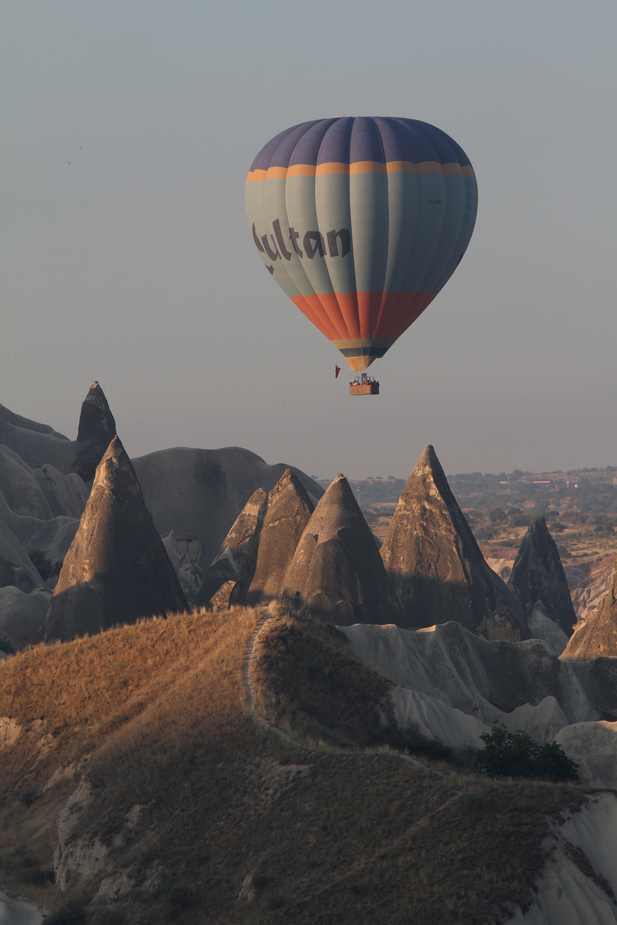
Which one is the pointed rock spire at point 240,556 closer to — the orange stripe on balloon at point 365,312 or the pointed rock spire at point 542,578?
the orange stripe on balloon at point 365,312

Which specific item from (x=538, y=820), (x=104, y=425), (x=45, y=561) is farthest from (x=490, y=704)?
(x=104, y=425)

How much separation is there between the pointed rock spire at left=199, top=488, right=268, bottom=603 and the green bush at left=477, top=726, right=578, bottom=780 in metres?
44.3

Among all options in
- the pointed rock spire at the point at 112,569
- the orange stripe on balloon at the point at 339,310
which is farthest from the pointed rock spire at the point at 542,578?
the pointed rock spire at the point at 112,569

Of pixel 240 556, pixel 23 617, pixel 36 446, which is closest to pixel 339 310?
pixel 23 617

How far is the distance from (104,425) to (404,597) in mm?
43529

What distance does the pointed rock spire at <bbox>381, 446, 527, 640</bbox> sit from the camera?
96500mm

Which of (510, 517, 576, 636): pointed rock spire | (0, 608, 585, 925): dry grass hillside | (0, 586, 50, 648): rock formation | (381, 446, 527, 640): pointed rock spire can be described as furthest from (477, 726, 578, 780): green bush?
(510, 517, 576, 636): pointed rock spire

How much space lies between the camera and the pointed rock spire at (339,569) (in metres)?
89.0

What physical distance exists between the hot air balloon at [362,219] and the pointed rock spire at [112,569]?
35.3 feet

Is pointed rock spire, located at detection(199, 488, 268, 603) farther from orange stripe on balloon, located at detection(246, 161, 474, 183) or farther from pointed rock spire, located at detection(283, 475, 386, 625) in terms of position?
orange stripe on balloon, located at detection(246, 161, 474, 183)

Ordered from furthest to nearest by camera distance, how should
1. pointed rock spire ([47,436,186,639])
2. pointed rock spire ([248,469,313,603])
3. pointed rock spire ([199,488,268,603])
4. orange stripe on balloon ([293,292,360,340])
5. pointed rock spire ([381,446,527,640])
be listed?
pointed rock spire ([199,488,268,603]), pointed rock spire ([381,446,527,640]), pointed rock spire ([248,469,313,603]), orange stripe on balloon ([293,292,360,340]), pointed rock spire ([47,436,186,639])

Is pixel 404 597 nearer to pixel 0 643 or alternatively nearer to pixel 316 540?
pixel 316 540

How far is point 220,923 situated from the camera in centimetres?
4147

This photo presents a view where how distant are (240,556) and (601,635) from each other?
70.3 ft
